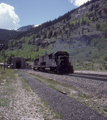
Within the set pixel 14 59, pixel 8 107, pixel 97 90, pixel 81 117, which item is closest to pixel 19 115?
pixel 8 107

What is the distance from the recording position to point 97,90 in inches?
406

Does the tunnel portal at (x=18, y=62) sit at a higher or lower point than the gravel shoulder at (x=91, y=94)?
higher

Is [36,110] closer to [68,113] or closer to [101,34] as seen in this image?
[68,113]

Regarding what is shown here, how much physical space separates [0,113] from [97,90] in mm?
7033

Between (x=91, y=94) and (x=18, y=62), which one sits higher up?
(x=18, y=62)

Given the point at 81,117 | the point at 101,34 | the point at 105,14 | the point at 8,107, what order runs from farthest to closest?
the point at 105,14
the point at 101,34
the point at 8,107
the point at 81,117

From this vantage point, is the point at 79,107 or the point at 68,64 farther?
the point at 68,64

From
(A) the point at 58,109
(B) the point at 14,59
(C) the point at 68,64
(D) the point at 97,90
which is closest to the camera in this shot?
(A) the point at 58,109

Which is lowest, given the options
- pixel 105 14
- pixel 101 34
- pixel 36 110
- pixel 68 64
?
pixel 36 110

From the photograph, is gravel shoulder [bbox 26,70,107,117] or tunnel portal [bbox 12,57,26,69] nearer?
gravel shoulder [bbox 26,70,107,117]

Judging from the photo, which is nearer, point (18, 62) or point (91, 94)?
point (91, 94)

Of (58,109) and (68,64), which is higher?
(68,64)

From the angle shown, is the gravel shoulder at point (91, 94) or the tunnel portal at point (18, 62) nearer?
the gravel shoulder at point (91, 94)

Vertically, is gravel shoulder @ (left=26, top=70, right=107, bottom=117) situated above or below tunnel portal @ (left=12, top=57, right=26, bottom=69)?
below
